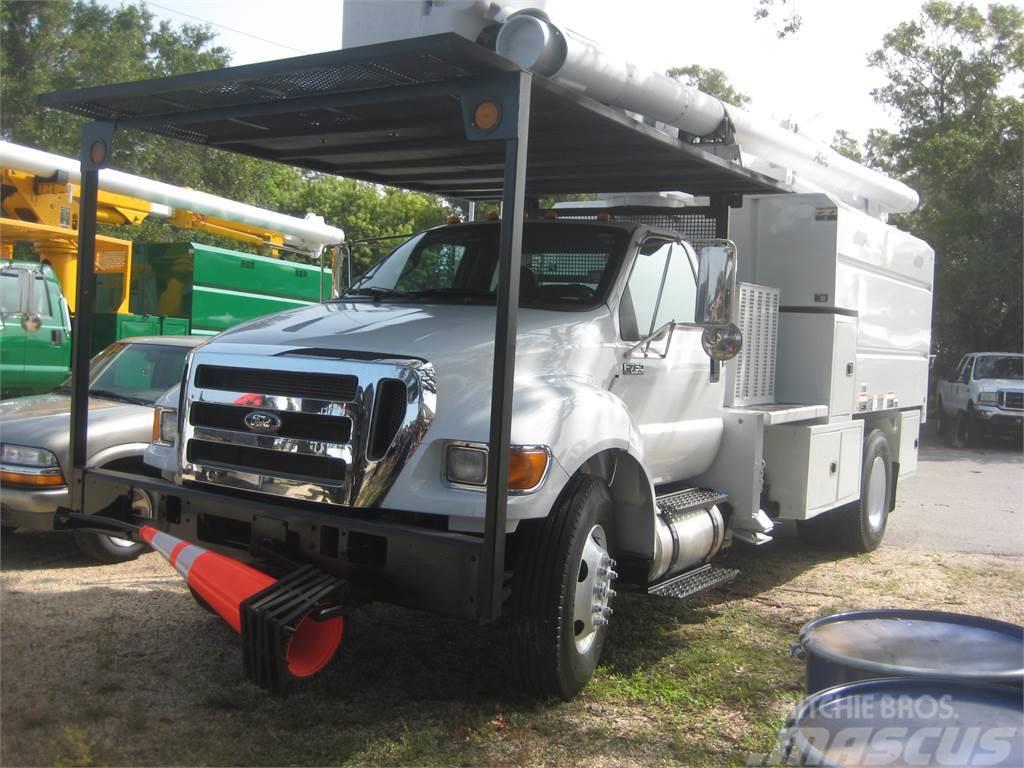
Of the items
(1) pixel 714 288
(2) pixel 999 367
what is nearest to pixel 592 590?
(1) pixel 714 288

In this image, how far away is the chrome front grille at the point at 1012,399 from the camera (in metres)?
19.4

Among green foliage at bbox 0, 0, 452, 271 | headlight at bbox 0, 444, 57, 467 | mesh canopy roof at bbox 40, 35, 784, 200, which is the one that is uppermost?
green foliage at bbox 0, 0, 452, 271

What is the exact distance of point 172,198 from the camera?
13.8 m

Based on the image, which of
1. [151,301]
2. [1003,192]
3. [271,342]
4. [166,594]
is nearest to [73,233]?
[151,301]

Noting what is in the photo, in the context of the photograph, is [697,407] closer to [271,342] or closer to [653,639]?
[653,639]

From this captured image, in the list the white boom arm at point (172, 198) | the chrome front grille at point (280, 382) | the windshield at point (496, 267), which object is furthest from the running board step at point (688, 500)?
the white boom arm at point (172, 198)

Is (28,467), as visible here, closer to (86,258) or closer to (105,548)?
(105,548)

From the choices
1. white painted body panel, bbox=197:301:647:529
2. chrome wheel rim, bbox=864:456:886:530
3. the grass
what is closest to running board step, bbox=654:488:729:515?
white painted body panel, bbox=197:301:647:529

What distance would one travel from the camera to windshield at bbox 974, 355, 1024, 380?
66.6 ft

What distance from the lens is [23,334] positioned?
11266 millimetres

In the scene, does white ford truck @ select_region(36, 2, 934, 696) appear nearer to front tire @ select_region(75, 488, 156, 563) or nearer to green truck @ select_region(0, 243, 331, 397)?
front tire @ select_region(75, 488, 156, 563)

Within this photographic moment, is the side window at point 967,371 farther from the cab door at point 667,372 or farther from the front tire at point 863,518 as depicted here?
the cab door at point 667,372

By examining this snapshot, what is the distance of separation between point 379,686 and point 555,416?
1.61 meters

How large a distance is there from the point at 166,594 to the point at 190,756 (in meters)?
2.59
